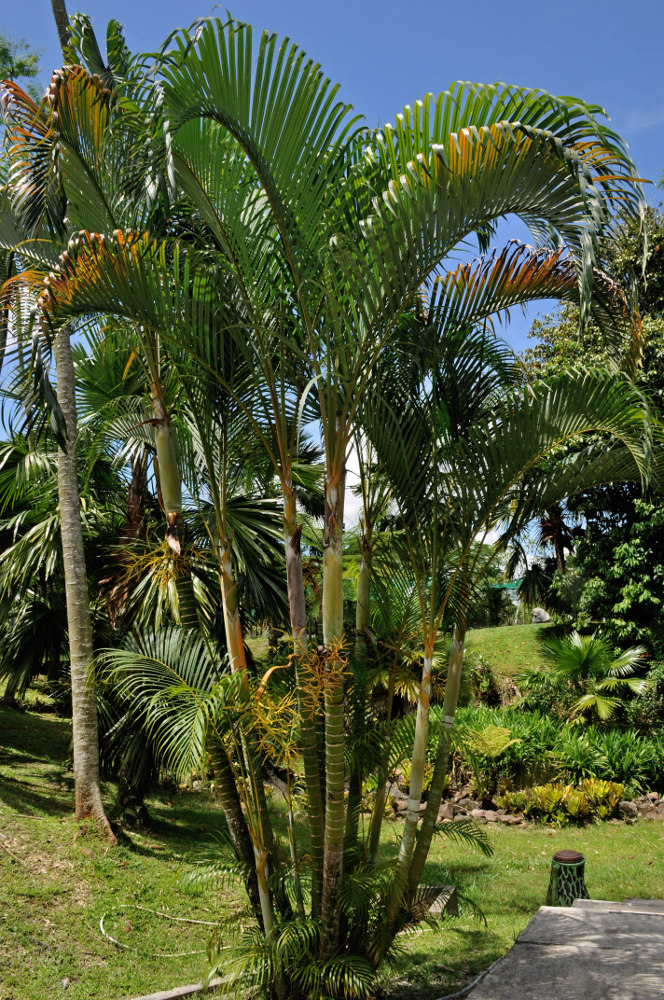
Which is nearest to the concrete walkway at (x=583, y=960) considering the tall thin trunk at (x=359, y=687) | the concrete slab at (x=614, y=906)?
the concrete slab at (x=614, y=906)

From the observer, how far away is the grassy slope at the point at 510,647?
18.5 m

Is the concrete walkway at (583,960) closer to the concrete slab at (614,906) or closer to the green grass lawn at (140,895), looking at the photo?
the concrete slab at (614,906)

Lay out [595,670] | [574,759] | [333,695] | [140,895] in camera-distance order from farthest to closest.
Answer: [595,670] < [574,759] < [140,895] < [333,695]

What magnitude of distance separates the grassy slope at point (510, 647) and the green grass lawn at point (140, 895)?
851 centimetres

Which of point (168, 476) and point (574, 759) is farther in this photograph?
point (574, 759)

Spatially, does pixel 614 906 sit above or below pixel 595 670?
below

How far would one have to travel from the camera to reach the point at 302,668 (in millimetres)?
3979

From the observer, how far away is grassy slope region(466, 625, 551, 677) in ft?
60.6

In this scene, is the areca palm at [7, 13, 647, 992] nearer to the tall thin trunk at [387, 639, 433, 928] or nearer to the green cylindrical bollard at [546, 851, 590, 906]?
the tall thin trunk at [387, 639, 433, 928]

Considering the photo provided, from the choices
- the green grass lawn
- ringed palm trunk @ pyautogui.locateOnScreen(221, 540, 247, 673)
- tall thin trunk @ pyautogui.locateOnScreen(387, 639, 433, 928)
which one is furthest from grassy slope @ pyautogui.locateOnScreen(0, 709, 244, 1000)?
ringed palm trunk @ pyautogui.locateOnScreen(221, 540, 247, 673)

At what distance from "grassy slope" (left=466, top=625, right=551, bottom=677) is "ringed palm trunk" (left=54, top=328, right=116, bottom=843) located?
12.5 meters

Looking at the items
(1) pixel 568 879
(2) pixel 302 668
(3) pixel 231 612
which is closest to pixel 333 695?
(2) pixel 302 668

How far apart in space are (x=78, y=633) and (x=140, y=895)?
91.3 inches

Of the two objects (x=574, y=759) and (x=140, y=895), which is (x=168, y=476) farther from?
(x=574, y=759)
